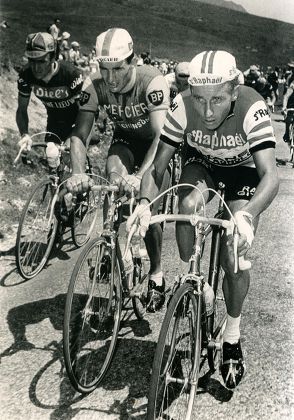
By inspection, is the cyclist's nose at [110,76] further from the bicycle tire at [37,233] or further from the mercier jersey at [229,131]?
the bicycle tire at [37,233]

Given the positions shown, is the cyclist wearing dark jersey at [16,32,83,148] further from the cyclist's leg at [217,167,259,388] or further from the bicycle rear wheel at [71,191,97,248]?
the cyclist's leg at [217,167,259,388]

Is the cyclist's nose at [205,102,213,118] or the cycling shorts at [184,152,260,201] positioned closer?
the cyclist's nose at [205,102,213,118]

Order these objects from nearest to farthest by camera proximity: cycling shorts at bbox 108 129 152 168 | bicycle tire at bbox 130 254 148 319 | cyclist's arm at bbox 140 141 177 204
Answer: cyclist's arm at bbox 140 141 177 204, bicycle tire at bbox 130 254 148 319, cycling shorts at bbox 108 129 152 168

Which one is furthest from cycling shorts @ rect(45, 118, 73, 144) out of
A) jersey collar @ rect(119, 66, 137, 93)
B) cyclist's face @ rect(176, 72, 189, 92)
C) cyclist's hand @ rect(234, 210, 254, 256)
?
cyclist's hand @ rect(234, 210, 254, 256)

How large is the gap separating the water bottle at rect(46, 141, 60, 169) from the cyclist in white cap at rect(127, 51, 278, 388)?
2.01 metres

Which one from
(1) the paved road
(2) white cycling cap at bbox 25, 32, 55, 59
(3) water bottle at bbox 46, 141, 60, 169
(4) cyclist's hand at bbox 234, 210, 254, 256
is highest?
(2) white cycling cap at bbox 25, 32, 55, 59

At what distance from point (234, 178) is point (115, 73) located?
137 cm

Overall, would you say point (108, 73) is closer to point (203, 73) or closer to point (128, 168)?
point (128, 168)

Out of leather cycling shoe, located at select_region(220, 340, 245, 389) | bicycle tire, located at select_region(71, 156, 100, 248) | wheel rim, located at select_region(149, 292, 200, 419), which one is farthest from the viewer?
bicycle tire, located at select_region(71, 156, 100, 248)

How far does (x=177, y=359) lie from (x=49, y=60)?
396 cm

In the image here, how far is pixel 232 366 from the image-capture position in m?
3.31

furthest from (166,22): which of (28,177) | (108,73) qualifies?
(108,73)

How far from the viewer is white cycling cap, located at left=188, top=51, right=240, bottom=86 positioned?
3020mm

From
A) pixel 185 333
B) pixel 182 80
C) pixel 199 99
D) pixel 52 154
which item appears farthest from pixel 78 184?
pixel 182 80
